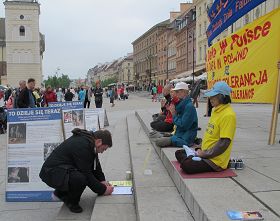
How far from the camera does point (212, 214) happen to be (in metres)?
3.58

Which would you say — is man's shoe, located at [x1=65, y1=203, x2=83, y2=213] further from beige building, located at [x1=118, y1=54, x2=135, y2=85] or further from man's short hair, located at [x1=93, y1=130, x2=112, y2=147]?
beige building, located at [x1=118, y1=54, x2=135, y2=85]

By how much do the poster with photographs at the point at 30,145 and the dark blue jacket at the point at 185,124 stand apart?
6.66 ft

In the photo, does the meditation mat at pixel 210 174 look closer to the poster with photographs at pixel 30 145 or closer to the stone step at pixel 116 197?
the stone step at pixel 116 197

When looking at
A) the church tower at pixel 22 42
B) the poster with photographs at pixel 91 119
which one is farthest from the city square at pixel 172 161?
the church tower at pixel 22 42

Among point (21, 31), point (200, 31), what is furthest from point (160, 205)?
point (21, 31)

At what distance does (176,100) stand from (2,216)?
370 cm

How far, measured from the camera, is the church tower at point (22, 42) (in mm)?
93688

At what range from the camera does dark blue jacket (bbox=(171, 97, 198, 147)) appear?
653 cm

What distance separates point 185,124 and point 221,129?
166 cm

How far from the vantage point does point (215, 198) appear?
4039mm

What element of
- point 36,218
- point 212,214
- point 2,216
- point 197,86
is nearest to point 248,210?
point 212,214

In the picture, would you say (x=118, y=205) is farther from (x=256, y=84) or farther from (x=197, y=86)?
(x=197, y=86)

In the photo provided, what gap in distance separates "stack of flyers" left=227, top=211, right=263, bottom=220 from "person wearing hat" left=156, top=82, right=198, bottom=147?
3.04m

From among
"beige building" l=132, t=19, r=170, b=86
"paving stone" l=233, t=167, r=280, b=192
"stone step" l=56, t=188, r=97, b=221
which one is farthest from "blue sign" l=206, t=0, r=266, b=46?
"beige building" l=132, t=19, r=170, b=86
